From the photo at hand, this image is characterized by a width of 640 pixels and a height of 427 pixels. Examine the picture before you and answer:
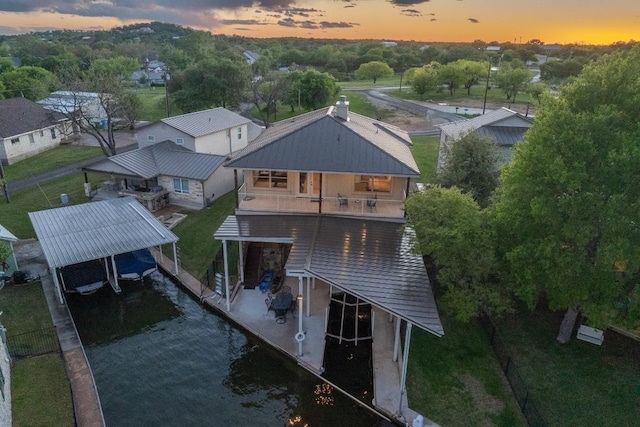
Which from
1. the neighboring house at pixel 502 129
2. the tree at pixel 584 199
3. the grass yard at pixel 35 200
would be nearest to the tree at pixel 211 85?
the grass yard at pixel 35 200

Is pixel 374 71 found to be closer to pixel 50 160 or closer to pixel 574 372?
pixel 50 160

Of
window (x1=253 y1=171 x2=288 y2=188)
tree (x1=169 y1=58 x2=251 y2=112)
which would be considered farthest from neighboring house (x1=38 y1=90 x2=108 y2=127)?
window (x1=253 y1=171 x2=288 y2=188)

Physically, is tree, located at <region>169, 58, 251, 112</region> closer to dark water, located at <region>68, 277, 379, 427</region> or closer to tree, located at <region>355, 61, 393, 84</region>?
dark water, located at <region>68, 277, 379, 427</region>

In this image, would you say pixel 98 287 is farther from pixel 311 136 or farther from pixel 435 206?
pixel 435 206

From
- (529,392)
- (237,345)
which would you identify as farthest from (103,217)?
(529,392)

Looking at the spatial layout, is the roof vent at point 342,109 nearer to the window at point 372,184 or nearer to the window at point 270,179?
the window at point 372,184

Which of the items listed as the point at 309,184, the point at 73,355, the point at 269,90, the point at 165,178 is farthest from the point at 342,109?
the point at 269,90
